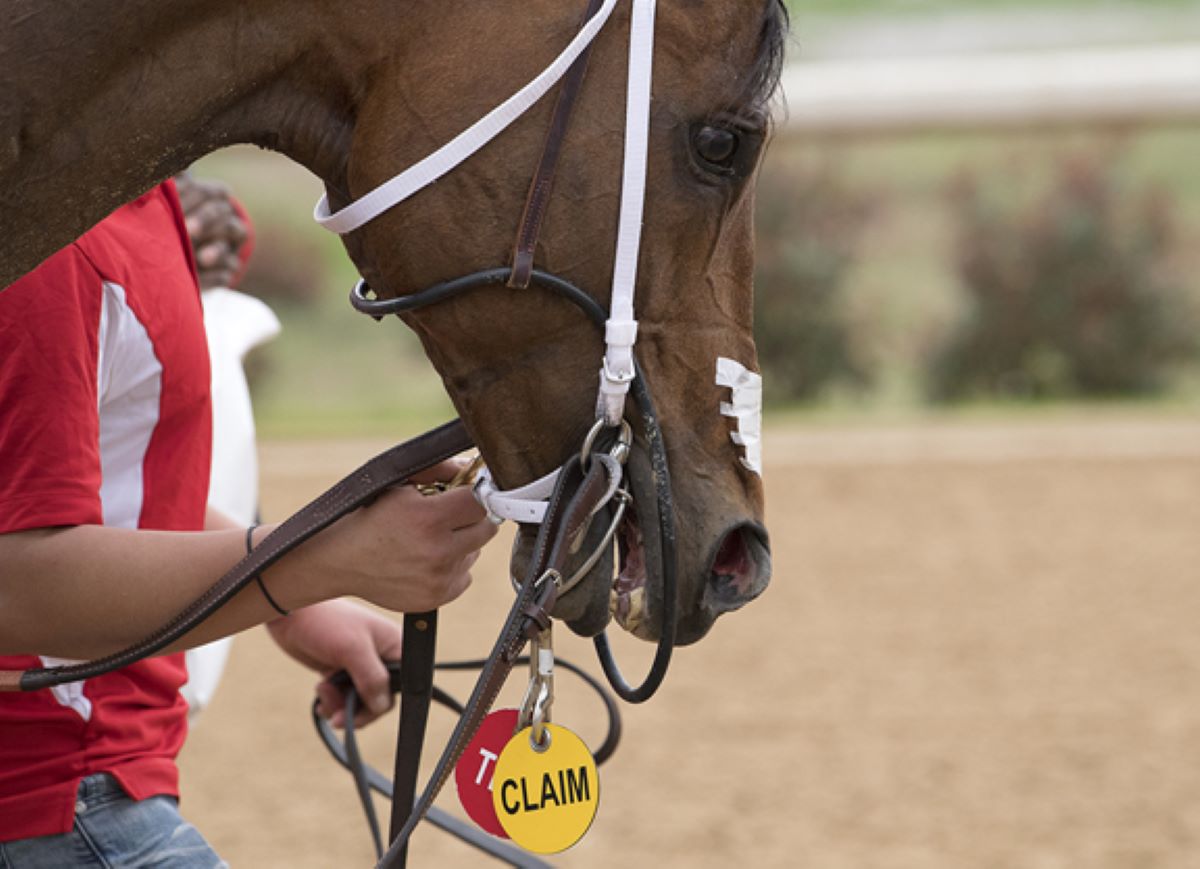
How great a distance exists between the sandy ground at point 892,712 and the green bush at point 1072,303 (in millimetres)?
4619

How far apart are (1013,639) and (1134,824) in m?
2.27

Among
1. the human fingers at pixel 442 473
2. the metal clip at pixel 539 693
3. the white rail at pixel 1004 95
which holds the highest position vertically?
the white rail at pixel 1004 95

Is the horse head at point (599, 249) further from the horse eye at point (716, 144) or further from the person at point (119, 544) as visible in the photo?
the person at point (119, 544)

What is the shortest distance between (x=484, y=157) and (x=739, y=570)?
1.89ft

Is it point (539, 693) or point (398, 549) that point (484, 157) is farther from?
point (539, 693)

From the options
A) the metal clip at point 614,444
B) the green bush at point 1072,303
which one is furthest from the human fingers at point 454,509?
the green bush at point 1072,303

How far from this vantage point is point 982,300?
1576 centimetres

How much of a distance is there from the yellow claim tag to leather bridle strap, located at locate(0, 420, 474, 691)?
351 mm

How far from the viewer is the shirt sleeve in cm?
195

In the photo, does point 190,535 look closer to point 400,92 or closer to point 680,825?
point 400,92

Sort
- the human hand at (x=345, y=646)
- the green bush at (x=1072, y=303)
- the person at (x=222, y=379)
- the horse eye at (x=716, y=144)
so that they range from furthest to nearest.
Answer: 1. the green bush at (x=1072, y=303)
2. the person at (x=222, y=379)
3. the human hand at (x=345, y=646)
4. the horse eye at (x=716, y=144)

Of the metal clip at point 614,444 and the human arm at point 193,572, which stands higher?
the metal clip at point 614,444

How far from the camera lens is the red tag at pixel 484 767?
2070 millimetres

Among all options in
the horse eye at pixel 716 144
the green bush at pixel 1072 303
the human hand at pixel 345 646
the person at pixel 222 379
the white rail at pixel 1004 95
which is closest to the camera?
the horse eye at pixel 716 144
